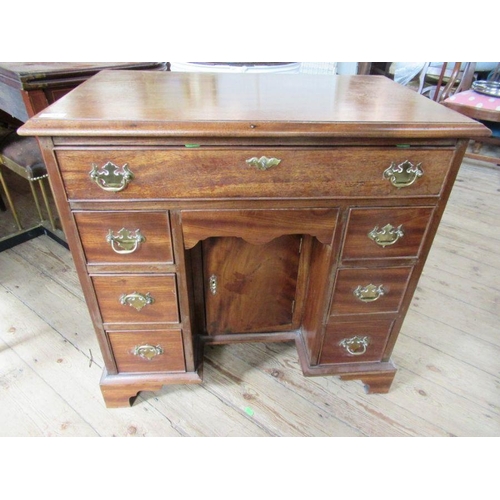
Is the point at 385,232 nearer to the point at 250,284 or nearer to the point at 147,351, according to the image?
the point at 250,284

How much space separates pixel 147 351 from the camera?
1.12 m

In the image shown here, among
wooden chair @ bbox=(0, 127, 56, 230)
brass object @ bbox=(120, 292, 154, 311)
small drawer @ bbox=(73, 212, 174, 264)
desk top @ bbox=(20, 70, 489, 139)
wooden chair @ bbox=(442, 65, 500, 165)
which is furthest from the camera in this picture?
wooden chair @ bbox=(442, 65, 500, 165)

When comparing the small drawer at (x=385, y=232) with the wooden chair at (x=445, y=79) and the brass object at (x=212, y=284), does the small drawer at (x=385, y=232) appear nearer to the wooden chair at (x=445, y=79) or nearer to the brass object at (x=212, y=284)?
the brass object at (x=212, y=284)

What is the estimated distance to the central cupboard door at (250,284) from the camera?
1158mm

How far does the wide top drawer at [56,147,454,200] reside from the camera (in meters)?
0.81

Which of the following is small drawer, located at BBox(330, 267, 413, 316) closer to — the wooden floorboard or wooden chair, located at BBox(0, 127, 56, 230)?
the wooden floorboard

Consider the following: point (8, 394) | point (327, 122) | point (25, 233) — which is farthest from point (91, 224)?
point (25, 233)

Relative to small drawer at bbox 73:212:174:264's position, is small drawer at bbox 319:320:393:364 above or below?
below

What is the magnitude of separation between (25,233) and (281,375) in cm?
149

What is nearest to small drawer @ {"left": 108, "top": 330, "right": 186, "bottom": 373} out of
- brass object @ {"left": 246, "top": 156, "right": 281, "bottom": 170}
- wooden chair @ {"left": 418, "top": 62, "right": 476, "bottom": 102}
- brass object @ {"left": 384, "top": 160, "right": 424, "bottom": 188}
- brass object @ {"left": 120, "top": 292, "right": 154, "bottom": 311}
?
brass object @ {"left": 120, "top": 292, "right": 154, "bottom": 311}

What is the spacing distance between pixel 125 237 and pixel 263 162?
1.22ft

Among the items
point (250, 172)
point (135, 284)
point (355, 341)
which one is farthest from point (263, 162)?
point (355, 341)

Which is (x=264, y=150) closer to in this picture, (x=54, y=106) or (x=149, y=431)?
(x=54, y=106)

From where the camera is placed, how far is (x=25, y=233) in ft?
6.38
